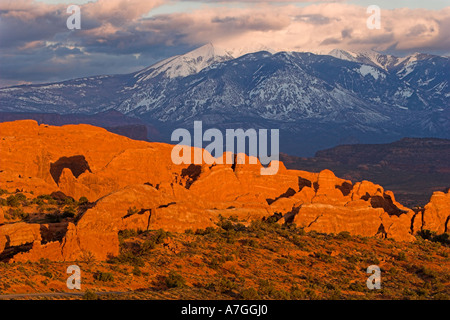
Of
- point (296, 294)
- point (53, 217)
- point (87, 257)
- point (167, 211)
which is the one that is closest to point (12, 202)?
point (53, 217)

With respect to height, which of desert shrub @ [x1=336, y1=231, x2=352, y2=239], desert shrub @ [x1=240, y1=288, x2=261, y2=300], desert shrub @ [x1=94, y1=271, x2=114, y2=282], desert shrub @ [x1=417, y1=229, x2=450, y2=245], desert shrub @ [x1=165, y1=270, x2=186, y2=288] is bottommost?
desert shrub @ [x1=240, y1=288, x2=261, y2=300]

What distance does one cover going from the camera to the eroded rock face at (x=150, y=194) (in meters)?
53.4

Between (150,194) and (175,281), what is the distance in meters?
13.8

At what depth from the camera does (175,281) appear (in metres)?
47.9

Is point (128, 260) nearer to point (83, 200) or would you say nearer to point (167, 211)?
point (167, 211)

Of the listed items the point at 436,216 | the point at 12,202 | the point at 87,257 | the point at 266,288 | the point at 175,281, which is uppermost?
the point at 12,202

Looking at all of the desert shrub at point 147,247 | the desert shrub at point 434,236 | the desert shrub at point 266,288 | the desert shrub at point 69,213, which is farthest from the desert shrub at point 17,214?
the desert shrub at point 434,236

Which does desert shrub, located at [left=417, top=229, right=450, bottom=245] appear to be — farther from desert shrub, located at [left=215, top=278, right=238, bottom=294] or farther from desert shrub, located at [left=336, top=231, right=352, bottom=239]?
desert shrub, located at [left=215, top=278, right=238, bottom=294]

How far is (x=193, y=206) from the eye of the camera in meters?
61.8

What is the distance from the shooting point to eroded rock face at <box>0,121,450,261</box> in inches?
2101

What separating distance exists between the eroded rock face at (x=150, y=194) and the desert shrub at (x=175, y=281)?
4.39 m

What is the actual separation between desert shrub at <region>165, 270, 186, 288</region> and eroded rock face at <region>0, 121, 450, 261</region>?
Answer: 4.39 m

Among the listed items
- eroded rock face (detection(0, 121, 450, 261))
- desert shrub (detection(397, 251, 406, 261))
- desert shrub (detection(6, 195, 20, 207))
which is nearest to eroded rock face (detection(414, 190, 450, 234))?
eroded rock face (detection(0, 121, 450, 261))
